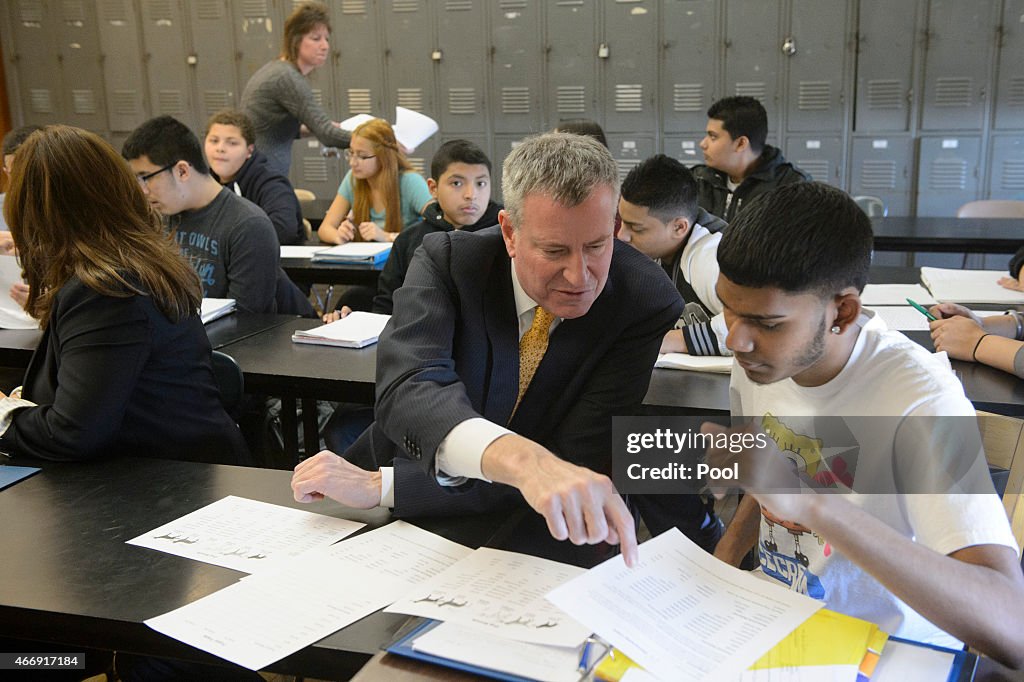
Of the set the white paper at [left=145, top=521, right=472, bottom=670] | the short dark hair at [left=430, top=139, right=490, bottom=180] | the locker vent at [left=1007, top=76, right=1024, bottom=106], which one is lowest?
the white paper at [left=145, top=521, right=472, bottom=670]

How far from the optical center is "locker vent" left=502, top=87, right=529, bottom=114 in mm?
6965

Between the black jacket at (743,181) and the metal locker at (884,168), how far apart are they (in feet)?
8.20

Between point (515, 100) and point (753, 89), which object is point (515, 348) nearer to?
point (753, 89)

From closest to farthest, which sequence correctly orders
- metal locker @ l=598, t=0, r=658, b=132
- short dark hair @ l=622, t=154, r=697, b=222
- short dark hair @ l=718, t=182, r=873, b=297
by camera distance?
short dark hair @ l=718, t=182, r=873, b=297 → short dark hair @ l=622, t=154, r=697, b=222 → metal locker @ l=598, t=0, r=658, b=132

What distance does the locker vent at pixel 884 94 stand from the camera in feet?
20.9

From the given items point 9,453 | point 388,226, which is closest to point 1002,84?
point 388,226

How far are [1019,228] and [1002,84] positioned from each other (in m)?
2.02

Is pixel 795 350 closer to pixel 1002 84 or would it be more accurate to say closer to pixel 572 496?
pixel 572 496

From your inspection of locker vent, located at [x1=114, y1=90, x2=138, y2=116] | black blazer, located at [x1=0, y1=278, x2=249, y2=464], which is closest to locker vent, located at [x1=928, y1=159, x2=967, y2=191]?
black blazer, located at [x1=0, y1=278, x2=249, y2=464]

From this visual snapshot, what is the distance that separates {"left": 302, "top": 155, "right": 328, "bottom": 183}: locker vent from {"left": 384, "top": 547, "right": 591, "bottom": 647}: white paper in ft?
21.8

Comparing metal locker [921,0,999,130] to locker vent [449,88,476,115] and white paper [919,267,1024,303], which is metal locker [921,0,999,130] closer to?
locker vent [449,88,476,115]

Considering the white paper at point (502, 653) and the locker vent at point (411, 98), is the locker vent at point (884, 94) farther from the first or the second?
the white paper at point (502, 653)

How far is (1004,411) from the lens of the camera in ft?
6.76

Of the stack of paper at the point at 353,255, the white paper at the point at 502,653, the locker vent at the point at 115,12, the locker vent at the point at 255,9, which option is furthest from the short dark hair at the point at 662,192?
the locker vent at the point at 115,12
